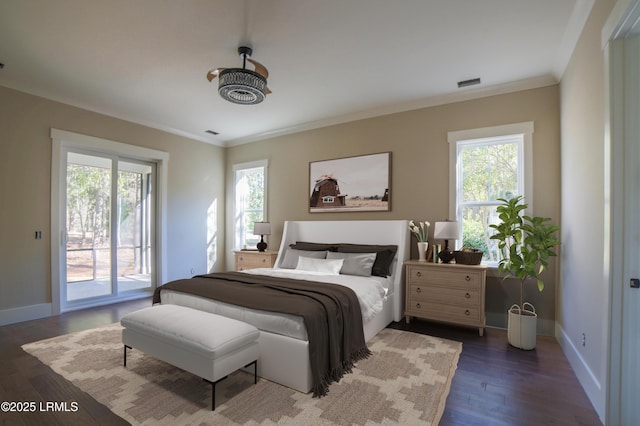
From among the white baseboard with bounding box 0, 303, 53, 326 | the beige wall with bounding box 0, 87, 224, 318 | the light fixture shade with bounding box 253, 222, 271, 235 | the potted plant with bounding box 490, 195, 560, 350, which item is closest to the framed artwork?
the light fixture shade with bounding box 253, 222, 271, 235

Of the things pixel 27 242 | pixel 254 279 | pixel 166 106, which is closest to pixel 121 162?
pixel 166 106

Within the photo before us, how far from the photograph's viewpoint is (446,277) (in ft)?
11.8

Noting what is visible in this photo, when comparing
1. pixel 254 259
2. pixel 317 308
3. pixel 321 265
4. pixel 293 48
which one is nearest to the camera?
pixel 317 308

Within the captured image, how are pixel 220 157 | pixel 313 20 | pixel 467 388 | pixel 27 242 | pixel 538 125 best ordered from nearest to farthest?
pixel 467 388
pixel 313 20
pixel 538 125
pixel 27 242
pixel 220 157

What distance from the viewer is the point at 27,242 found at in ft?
13.1

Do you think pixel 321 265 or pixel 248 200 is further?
pixel 248 200

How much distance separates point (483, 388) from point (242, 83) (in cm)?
316

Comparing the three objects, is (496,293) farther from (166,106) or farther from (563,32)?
(166,106)

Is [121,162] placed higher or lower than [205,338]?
higher

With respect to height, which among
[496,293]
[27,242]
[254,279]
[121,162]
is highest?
[121,162]

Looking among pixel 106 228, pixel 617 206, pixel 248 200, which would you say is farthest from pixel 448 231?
pixel 106 228

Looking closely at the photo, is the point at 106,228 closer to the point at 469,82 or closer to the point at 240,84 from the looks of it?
the point at 240,84

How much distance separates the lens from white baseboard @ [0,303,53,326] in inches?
148

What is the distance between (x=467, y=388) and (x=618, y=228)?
149 centimetres
